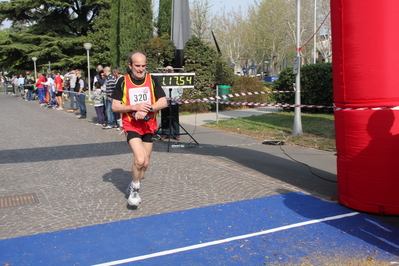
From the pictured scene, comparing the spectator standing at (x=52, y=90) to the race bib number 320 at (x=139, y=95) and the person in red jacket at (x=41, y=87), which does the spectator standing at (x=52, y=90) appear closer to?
the person in red jacket at (x=41, y=87)

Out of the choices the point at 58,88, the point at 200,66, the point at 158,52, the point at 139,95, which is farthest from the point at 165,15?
the point at 139,95

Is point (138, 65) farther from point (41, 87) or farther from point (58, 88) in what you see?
point (41, 87)

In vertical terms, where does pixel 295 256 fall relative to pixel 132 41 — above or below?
below

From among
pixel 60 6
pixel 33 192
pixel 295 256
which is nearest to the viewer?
pixel 295 256

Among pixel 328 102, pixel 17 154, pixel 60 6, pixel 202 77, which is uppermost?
pixel 60 6

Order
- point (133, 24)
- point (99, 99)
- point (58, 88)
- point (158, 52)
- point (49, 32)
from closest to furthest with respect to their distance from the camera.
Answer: point (99, 99), point (158, 52), point (58, 88), point (133, 24), point (49, 32)

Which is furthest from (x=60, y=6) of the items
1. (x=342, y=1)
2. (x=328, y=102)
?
(x=342, y=1)

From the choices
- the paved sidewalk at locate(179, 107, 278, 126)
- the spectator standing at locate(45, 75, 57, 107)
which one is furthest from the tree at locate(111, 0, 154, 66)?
the paved sidewalk at locate(179, 107, 278, 126)

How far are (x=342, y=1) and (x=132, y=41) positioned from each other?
2278cm

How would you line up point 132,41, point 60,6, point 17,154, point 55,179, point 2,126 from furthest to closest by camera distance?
1. point 60,6
2. point 132,41
3. point 2,126
4. point 17,154
5. point 55,179

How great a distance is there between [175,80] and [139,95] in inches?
209

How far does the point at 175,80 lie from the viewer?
11.0m

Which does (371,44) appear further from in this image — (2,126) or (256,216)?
(2,126)

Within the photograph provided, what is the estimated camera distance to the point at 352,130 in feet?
18.0
